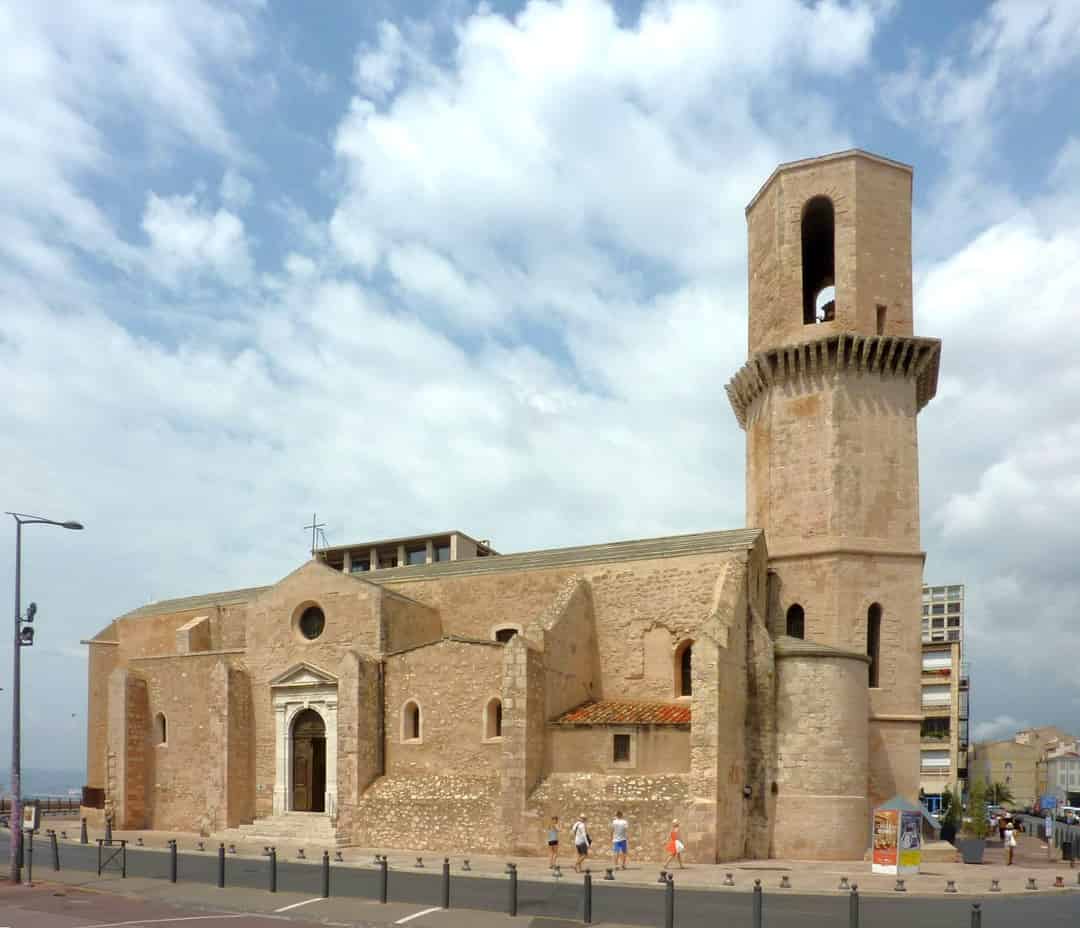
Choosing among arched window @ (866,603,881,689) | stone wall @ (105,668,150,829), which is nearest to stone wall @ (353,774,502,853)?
stone wall @ (105,668,150,829)

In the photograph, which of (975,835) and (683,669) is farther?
(975,835)

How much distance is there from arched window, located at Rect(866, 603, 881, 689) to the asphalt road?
8770 millimetres

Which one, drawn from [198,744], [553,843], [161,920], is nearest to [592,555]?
[553,843]

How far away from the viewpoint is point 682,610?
29.0m

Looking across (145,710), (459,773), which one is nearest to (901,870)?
(459,773)

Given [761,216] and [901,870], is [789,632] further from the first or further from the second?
[761,216]

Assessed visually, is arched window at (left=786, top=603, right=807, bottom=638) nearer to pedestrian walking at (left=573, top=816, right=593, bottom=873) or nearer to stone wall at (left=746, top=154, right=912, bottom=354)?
stone wall at (left=746, top=154, right=912, bottom=354)

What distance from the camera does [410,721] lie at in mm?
29875

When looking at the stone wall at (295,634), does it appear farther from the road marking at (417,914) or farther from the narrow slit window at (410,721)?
the road marking at (417,914)

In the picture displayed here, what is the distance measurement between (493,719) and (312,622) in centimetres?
759

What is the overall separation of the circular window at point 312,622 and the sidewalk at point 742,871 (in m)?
6.15

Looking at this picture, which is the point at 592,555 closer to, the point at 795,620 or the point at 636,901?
the point at 795,620

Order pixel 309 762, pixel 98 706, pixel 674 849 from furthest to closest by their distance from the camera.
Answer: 1. pixel 98 706
2. pixel 309 762
3. pixel 674 849

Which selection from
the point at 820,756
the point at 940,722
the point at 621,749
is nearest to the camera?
the point at 820,756
